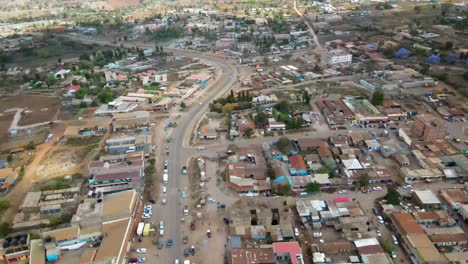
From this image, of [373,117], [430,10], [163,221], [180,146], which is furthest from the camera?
[430,10]

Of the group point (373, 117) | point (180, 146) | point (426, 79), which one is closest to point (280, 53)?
point (426, 79)

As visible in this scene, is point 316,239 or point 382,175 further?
point 382,175

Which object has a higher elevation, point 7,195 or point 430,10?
point 430,10

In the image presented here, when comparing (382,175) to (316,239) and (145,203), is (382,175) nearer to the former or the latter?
(316,239)

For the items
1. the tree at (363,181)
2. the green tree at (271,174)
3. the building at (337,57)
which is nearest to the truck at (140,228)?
the green tree at (271,174)

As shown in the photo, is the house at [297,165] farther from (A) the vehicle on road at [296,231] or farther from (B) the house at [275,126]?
(A) the vehicle on road at [296,231]

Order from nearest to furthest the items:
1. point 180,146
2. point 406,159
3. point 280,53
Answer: point 406,159 → point 180,146 → point 280,53

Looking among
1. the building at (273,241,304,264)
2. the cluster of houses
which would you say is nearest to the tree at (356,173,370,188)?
the building at (273,241,304,264)

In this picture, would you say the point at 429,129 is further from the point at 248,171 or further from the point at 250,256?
the point at 250,256
